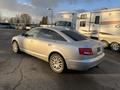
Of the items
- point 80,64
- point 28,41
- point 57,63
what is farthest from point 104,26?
point 80,64

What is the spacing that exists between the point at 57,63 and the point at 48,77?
0.71 meters

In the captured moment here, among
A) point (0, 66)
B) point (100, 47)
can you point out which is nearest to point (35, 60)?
point (0, 66)

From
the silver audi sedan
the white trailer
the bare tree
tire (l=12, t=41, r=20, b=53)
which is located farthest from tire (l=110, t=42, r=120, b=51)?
the bare tree

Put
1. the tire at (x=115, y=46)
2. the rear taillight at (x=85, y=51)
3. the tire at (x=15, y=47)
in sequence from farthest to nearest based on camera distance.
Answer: the tire at (x=115, y=46)
the tire at (x=15, y=47)
the rear taillight at (x=85, y=51)

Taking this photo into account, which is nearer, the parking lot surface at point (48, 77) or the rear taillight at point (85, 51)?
the parking lot surface at point (48, 77)

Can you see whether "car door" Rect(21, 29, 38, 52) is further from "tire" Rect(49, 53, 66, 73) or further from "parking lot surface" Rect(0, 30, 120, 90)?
"tire" Rect(49, 53, 66, 73)

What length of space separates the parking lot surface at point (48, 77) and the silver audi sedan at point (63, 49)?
371mm

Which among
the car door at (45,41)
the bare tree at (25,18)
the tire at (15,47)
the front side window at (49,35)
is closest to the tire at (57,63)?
the car door at (45,41)

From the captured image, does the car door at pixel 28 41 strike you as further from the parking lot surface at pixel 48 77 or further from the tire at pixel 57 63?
the tire at pixel 57 63

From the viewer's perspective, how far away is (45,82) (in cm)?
520

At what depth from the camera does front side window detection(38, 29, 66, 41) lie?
6433mm

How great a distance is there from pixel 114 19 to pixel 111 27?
1.97 feet

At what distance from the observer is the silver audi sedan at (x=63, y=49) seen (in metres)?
5.68

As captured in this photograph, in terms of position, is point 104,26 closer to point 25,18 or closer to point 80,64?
point 80,64
